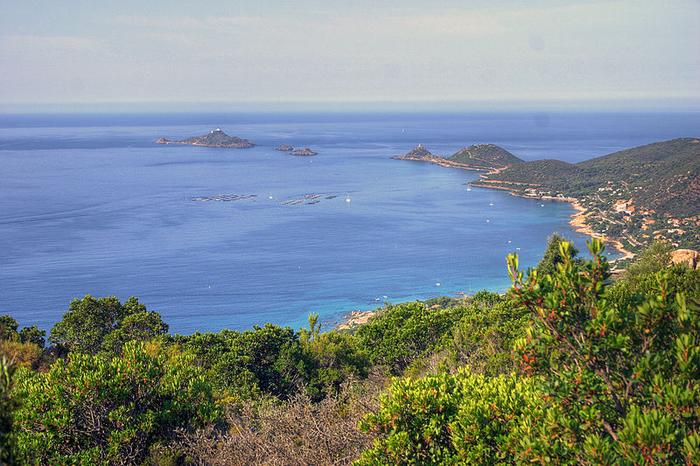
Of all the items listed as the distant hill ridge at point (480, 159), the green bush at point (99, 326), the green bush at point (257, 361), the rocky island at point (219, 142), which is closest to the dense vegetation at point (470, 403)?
the green bush at point (257, 361)

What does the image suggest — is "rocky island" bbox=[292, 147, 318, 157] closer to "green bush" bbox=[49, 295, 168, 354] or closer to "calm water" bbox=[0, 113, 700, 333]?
"calm water" bbox=[0, 113, 700, 333]

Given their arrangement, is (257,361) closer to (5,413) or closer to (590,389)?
(590,389)

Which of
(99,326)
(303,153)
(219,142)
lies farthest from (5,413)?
(219,142)

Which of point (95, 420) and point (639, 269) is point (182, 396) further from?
point (639, 269)

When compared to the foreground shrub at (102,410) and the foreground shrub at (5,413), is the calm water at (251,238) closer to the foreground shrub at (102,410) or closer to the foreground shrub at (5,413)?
the foreground shrub at (102,410)

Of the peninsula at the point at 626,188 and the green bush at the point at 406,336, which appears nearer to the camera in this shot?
the green bush at the point at 406,336

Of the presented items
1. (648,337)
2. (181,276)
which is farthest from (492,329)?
(181,276)

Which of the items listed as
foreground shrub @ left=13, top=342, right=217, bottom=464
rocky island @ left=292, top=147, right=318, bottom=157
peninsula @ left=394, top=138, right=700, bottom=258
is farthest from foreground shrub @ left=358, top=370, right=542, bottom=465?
rocky island @ left=292, top=147, right=318, bottom=157
